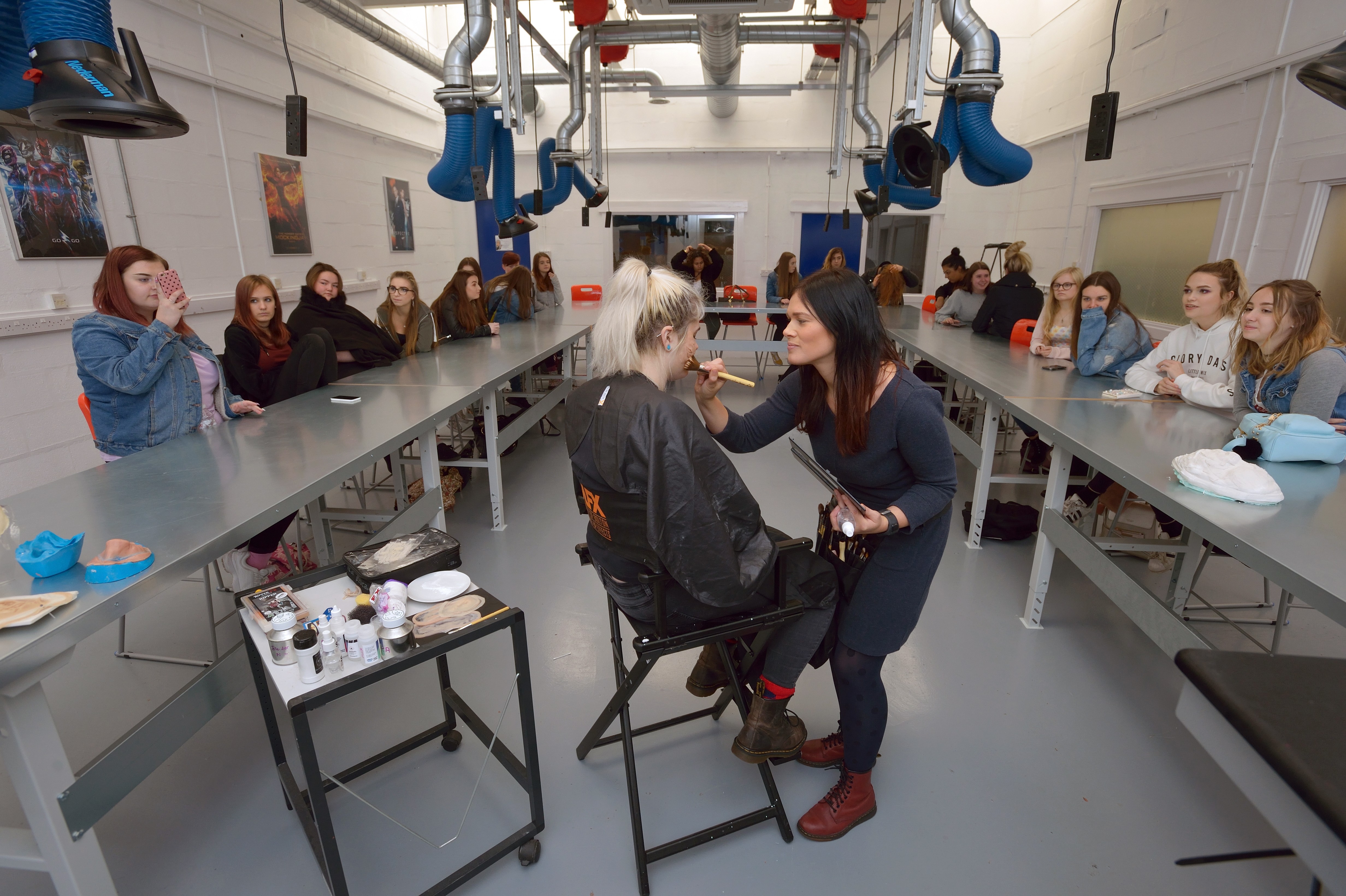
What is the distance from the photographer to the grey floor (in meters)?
1.59

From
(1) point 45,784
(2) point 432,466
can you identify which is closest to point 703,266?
(2) point 432,466

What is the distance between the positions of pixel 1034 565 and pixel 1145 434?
2.12 ft

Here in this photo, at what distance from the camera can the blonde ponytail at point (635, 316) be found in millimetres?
1523

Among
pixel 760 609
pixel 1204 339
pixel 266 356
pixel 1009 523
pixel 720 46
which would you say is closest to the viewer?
pixel 760 609

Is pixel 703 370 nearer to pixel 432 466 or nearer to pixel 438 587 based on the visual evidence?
pixel 438 587

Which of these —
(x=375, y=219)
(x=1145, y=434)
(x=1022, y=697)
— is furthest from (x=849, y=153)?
(x=375, y=219)

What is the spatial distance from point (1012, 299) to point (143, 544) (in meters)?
5.25

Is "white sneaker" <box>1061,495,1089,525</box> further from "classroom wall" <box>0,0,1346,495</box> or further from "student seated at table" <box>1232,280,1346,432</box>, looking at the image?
"classroom wall" <box>0,0,1346,495</box>

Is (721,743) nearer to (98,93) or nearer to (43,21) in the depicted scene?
(98,93)

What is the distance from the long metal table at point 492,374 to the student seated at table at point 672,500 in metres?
1.87

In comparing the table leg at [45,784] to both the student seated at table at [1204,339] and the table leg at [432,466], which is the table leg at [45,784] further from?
the student seated at table at [1204,339]

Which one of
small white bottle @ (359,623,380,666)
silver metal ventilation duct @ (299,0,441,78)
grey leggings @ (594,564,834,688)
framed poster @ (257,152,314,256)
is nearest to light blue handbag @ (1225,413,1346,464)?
grey leggings @ (594,564,834,688)

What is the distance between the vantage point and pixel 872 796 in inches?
68.4

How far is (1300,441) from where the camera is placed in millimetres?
2010
